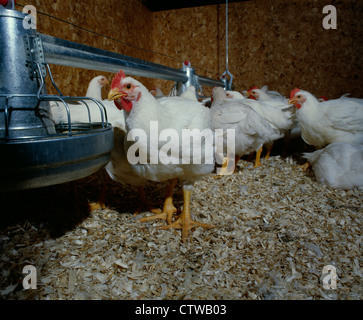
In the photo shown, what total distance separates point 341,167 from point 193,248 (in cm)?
162

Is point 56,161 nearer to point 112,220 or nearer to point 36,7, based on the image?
point 112,220

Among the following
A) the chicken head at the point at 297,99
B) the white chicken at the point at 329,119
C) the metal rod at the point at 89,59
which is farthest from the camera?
the chicken head at the point at 297,99

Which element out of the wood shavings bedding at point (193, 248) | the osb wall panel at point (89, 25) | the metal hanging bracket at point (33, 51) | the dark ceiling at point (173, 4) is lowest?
the wood shavings bedding at point (193, 248)

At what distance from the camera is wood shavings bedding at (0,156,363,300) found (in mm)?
1145

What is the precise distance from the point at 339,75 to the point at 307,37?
0.77 metres

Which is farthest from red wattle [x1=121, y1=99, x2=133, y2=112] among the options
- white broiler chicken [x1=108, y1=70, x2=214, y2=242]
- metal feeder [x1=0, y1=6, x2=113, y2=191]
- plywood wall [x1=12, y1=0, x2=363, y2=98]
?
plywood wall [x1=12, y1=0, x2=363, y2=98]

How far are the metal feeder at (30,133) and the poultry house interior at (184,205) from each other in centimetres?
2

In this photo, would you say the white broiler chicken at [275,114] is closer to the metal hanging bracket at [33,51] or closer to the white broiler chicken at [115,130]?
the white broiler chicken at [115,130]

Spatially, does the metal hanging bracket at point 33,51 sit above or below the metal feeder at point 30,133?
above

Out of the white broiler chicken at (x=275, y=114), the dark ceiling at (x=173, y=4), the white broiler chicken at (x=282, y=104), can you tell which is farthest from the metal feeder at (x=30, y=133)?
the dark ceiling at (x=173, y=4)

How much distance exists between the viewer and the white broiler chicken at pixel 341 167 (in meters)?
2.19

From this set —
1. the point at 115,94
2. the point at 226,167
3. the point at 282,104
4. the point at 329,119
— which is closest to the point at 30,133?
the point at 115,94

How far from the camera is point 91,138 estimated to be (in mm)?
779

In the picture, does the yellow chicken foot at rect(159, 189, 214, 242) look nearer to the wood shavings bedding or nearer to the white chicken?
the wood shavings bedding
